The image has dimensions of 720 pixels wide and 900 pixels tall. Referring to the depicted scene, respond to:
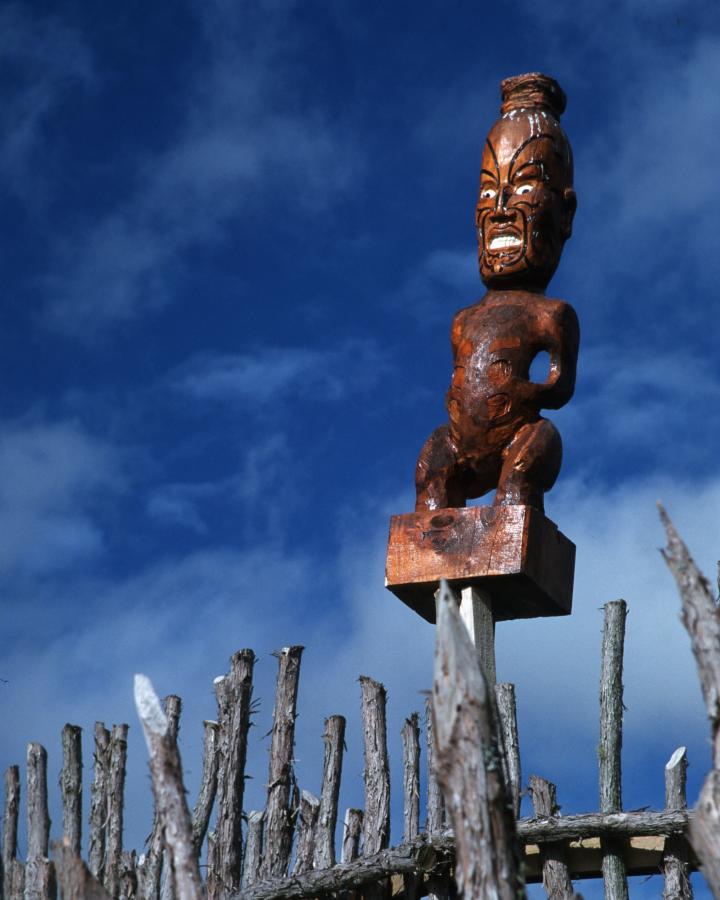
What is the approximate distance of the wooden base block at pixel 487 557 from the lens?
592cm

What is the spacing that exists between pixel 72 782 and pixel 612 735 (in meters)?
2.79

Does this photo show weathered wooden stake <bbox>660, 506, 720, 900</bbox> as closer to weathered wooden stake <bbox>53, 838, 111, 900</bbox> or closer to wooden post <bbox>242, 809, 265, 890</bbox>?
weathered wooden stake <bbox>53, 838, 111, 900</bbox>

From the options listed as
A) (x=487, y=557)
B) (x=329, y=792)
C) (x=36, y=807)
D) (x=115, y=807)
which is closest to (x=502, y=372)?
(x=487, y=557)

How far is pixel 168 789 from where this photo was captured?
3.66m

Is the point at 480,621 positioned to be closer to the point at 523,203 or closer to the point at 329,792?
the point at 329,792

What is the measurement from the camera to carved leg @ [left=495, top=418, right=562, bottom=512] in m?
6.05

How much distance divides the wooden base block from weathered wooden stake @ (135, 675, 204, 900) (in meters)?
2.40

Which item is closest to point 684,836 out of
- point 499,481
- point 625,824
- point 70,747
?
point 625,824

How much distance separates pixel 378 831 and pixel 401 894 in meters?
0.31

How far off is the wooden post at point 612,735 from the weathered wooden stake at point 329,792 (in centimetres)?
124

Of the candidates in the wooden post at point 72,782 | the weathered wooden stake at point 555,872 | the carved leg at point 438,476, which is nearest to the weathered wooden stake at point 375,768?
the weathered wooden stake at point 555,872

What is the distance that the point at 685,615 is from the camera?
317 centimetres

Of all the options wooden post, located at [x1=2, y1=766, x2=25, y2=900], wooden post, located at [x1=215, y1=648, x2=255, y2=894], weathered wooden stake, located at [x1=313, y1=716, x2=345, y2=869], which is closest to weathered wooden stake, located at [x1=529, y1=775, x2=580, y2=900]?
weathered wooden stake, located at [x1=313, y1=716, x2=345, y2=869]

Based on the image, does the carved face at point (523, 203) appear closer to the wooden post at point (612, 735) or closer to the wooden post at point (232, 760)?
the wooden post at point (612, 735)
